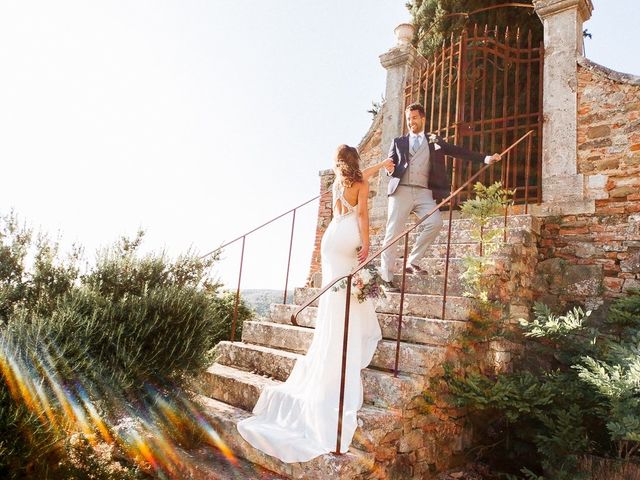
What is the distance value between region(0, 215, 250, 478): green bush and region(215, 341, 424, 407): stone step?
436 millimetres

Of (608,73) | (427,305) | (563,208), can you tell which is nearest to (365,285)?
(427,305)

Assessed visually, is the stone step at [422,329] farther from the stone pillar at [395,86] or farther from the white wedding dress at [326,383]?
the stone pillar at [395,86]

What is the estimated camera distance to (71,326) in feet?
11.3

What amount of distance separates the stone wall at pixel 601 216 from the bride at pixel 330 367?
2424 mm

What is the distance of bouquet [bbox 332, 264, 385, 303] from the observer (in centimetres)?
354

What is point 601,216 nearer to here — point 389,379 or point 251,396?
point 389,379

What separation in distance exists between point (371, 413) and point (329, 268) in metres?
1.26

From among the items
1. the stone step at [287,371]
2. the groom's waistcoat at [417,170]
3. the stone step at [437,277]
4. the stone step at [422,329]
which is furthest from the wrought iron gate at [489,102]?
the stone step at [287,371]

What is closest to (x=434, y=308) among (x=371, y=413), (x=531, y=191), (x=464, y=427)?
(x=464, y=427)

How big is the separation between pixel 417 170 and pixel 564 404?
2604 mm

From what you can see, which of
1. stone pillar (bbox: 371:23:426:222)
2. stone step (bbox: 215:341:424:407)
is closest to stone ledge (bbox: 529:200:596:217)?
stone pillar (bbox: 371:23:426:222)

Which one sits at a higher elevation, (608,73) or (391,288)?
(608,73)

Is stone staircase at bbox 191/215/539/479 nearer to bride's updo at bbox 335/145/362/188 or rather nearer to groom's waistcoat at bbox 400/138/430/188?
groom's waistcoat at bbox 400/138/430/188

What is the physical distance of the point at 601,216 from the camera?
199 inches
